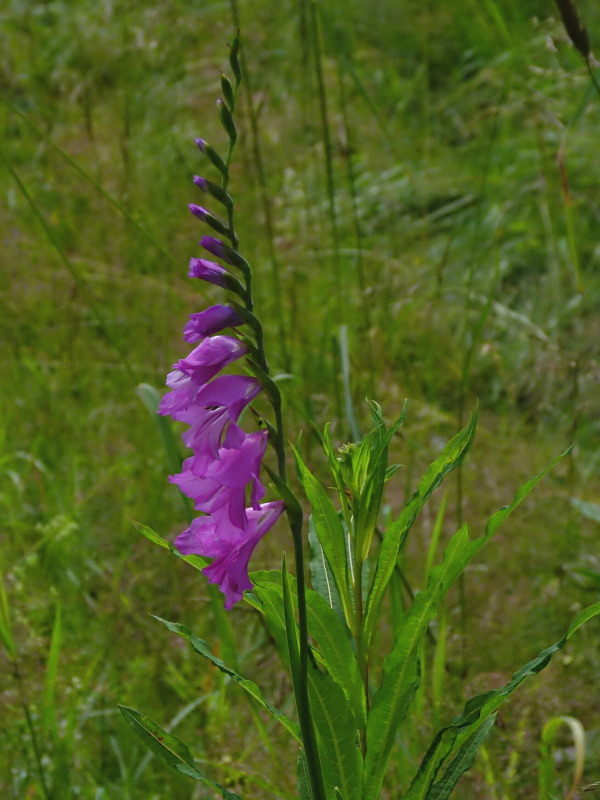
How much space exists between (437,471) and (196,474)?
28cm

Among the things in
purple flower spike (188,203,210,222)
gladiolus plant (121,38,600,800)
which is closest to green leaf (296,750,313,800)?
gladiolus plant (121,38,600,800)

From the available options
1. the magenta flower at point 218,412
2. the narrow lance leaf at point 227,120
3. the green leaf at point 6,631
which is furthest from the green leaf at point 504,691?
the green leaf at point 6,631

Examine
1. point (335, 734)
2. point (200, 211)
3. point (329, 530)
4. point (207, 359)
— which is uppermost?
point (200, 211)

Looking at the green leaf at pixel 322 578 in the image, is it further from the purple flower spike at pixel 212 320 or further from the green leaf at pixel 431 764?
the purple flower spike at pixel 212 320

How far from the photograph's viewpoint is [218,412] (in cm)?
93

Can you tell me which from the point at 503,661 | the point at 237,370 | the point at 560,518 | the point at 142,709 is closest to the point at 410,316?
the point at 237,370

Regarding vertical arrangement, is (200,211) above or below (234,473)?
above

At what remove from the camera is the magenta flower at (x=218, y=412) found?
0.90m

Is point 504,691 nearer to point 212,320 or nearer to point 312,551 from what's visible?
point 312,551

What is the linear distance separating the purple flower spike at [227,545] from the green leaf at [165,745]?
0.62ft

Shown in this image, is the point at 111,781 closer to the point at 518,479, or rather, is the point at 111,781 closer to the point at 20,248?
the point at 518,479

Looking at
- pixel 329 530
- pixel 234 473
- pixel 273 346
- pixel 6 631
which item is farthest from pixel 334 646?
pixel 273 346

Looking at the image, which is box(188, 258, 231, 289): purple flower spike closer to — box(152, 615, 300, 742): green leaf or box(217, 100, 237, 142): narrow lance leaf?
box(217, 100, 237, 142): narrow lance leaf

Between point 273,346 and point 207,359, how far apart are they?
224 cm
